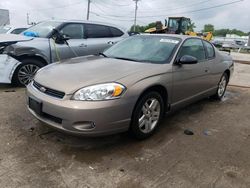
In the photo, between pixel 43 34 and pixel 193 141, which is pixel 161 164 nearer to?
pixel 193 141

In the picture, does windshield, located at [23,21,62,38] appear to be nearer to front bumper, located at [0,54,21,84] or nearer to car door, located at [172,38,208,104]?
front bumper, located at [0,54,21,84]

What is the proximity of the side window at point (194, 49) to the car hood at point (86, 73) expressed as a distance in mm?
835

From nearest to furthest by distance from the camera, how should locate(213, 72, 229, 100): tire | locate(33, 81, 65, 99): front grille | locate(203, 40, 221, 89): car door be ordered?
1. locate(33, 81, 65, 99): front grille
2. locate(203, 40, 221, 89): car door
3. locate(213, 72, 229, 100): tire

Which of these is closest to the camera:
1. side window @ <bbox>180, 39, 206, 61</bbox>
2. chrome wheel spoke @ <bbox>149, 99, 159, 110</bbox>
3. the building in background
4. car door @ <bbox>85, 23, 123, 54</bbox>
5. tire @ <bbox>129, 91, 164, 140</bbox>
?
tire @ <bbox>129, 91, 164, 140</bbox>

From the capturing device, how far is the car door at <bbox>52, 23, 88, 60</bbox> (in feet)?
20.1

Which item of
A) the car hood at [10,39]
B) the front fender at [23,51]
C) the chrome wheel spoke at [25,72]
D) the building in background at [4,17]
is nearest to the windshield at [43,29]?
the car hood at [10,39]

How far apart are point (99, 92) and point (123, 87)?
0.30 m

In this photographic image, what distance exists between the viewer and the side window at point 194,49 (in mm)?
4199

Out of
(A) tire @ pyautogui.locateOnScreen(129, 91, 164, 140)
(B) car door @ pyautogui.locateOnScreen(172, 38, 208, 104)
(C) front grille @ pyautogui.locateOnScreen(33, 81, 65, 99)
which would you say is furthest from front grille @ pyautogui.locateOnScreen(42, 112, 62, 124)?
(B) car door @ pyautogui.locateOnScreen(172, 38, 208, 104)

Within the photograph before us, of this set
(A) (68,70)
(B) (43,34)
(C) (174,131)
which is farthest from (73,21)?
(C) (174,131)

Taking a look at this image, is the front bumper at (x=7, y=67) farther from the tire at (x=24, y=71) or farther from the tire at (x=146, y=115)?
the tire at (x=146, y=115)

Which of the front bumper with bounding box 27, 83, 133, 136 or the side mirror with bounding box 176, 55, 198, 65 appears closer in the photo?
the front bumper with bounding box 27, 83, 133, 136

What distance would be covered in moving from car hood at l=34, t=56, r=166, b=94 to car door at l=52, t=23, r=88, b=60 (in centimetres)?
236

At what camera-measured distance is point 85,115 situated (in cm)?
287
